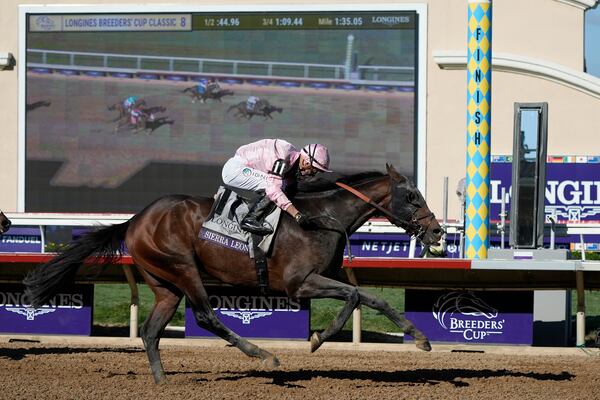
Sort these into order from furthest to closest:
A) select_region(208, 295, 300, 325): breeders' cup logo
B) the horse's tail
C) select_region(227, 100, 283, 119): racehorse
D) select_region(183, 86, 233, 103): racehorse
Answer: select_region(183, 86, 233, 103): racehorse
select_region(227, 100, 283, 119): racehorse
select_region(208, 295, 300, 325): breeders' cup logo
the horse's tail

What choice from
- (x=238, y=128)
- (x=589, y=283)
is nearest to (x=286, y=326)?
(x=589, y=283)

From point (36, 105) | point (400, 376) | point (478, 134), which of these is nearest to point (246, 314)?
point (400, 376)

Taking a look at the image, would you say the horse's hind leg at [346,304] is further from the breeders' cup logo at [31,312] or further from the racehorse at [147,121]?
the racehorse at [147,121]

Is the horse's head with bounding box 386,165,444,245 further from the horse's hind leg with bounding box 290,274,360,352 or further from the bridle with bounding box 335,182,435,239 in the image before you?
the horse's hind leg with bounding box 290,274,360,352

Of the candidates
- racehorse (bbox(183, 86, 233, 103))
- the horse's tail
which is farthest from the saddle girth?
racehorse (bbox(183, 86, 233, 103))

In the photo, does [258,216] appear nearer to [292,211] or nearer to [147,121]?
[292,211]

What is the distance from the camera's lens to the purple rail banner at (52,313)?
36.7 ft

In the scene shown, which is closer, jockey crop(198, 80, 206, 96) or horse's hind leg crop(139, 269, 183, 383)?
horse's hind leg crop(139, 269, 183, 383)

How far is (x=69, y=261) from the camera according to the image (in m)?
8.25

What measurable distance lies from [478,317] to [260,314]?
224cm

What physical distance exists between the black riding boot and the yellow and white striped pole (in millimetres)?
4103

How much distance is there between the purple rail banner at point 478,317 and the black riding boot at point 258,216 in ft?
11.4

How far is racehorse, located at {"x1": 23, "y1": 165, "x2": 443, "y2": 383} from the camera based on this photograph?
7629 millimetres

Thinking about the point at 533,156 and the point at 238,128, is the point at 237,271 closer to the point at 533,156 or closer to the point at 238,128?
the point at 533,156
